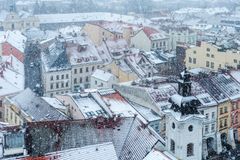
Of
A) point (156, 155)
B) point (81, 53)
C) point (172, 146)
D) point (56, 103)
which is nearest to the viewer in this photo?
point (156, 155)

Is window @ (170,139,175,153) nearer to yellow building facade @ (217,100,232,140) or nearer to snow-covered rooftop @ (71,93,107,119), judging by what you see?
snow-covered rooftop @ (71,93,107,119)

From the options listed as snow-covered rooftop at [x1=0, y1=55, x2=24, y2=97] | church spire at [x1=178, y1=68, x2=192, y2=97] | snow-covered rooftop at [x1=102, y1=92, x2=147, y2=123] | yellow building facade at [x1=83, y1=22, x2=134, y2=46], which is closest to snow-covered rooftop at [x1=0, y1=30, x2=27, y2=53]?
snow-covered rooftop at [x1=0, y1=55, x2=24, y2=97]

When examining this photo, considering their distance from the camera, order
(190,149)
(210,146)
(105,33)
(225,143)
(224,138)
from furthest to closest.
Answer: (105,33)
(224,138)
(225,143)
(210,146)
(190,149)

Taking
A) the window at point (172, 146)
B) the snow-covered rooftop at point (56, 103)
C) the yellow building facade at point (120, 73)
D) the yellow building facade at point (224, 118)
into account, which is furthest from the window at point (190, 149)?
the yellow building facade at point (120, 73)

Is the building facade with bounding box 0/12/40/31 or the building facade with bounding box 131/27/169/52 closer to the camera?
the building facade with bounding box 131/27/169/52

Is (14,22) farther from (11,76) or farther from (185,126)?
(185,126)

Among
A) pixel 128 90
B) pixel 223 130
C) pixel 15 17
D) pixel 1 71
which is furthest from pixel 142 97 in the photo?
pixel 15 17

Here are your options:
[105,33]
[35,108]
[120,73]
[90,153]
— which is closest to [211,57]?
[120,73]

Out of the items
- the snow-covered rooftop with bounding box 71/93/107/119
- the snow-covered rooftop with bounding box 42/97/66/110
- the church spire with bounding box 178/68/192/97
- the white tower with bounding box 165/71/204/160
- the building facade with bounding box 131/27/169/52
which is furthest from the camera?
the building facade with bounding box 131/27/169/52
